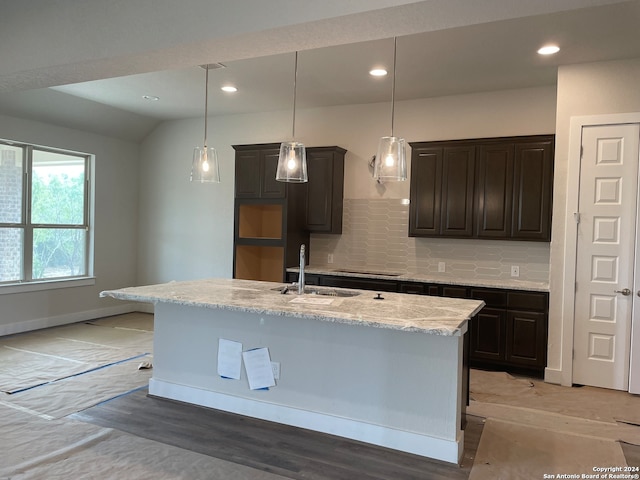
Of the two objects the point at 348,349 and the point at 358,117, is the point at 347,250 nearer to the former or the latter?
the point at 358,117

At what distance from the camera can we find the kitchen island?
8.87ft

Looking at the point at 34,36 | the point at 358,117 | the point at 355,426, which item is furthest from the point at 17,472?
the point at 358,117

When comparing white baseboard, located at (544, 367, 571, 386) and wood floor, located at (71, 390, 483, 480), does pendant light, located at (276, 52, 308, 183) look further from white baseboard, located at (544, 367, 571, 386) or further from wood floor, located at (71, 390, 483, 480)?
white baseboard, located at (544, 367, 571, 386)

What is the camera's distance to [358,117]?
18.2ft

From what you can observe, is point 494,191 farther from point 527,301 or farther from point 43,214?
point 43,214

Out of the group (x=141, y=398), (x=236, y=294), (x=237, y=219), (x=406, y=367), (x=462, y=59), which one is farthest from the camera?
(x=237, y=219)

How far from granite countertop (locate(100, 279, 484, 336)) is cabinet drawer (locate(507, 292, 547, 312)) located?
1.41 m

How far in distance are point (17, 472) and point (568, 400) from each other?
12.7ft

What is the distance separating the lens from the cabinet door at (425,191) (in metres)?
4.89

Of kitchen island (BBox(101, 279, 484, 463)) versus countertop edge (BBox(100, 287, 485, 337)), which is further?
kitchen island (BBox(101, 279, 484, 463))

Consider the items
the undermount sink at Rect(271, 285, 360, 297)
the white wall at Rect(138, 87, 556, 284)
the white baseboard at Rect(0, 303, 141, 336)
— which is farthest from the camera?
→ the white baseboard at Rect(0, 303, 141, 336)

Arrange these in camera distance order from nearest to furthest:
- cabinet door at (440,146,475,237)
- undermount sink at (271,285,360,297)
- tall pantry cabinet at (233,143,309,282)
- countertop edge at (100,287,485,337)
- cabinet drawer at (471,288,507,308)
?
countertop edge at (100,287,485,337) < undermount sink at (271,285,360,297) < cabinet drawer at (471,288,507,308) < cabinet door at (440,146,475,237) < tall pantry cabinet at (233,143,309,282)

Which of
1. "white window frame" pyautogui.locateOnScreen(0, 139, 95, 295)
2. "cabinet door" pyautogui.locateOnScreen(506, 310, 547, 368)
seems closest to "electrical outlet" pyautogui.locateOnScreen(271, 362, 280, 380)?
"cabinet door" pyautogui.locateOnScreen(506, 310, 547, 368)

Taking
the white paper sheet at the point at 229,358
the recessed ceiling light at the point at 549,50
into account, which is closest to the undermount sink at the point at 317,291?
the white paper sheet at the point at 229,358
